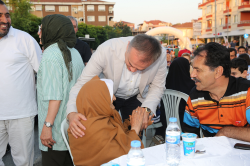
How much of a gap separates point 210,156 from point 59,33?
1.79 m

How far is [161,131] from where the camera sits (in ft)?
14.0

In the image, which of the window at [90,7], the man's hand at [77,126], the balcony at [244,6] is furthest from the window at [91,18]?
the man's hand at [77,126]

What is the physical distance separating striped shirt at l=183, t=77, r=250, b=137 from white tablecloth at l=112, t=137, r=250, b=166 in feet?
1.53

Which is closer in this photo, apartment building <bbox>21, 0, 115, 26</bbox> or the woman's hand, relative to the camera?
the woman's hand

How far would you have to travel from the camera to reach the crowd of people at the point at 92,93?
185 cm

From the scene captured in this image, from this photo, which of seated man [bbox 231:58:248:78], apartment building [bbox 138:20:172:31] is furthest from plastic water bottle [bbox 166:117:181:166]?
apartment building [bbox 138:20:172:31]

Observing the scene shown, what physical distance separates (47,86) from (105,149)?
915mm

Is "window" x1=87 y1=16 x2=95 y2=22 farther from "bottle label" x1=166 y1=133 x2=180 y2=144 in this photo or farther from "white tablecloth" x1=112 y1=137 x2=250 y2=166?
"bottle label" x1=166 y1=133 x2=180 y2=144

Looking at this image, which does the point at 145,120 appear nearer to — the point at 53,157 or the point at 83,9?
the point at 53,157

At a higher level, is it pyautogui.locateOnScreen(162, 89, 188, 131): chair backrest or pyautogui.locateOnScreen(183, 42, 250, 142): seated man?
pyautogui.locateOnScreen(183, 42, 250, 142): seated man

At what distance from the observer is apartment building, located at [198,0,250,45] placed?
42656mm

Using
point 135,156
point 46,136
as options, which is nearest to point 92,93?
point 135,156

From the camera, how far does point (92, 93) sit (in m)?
1.88

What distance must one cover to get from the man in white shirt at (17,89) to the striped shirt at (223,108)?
1.83 m
